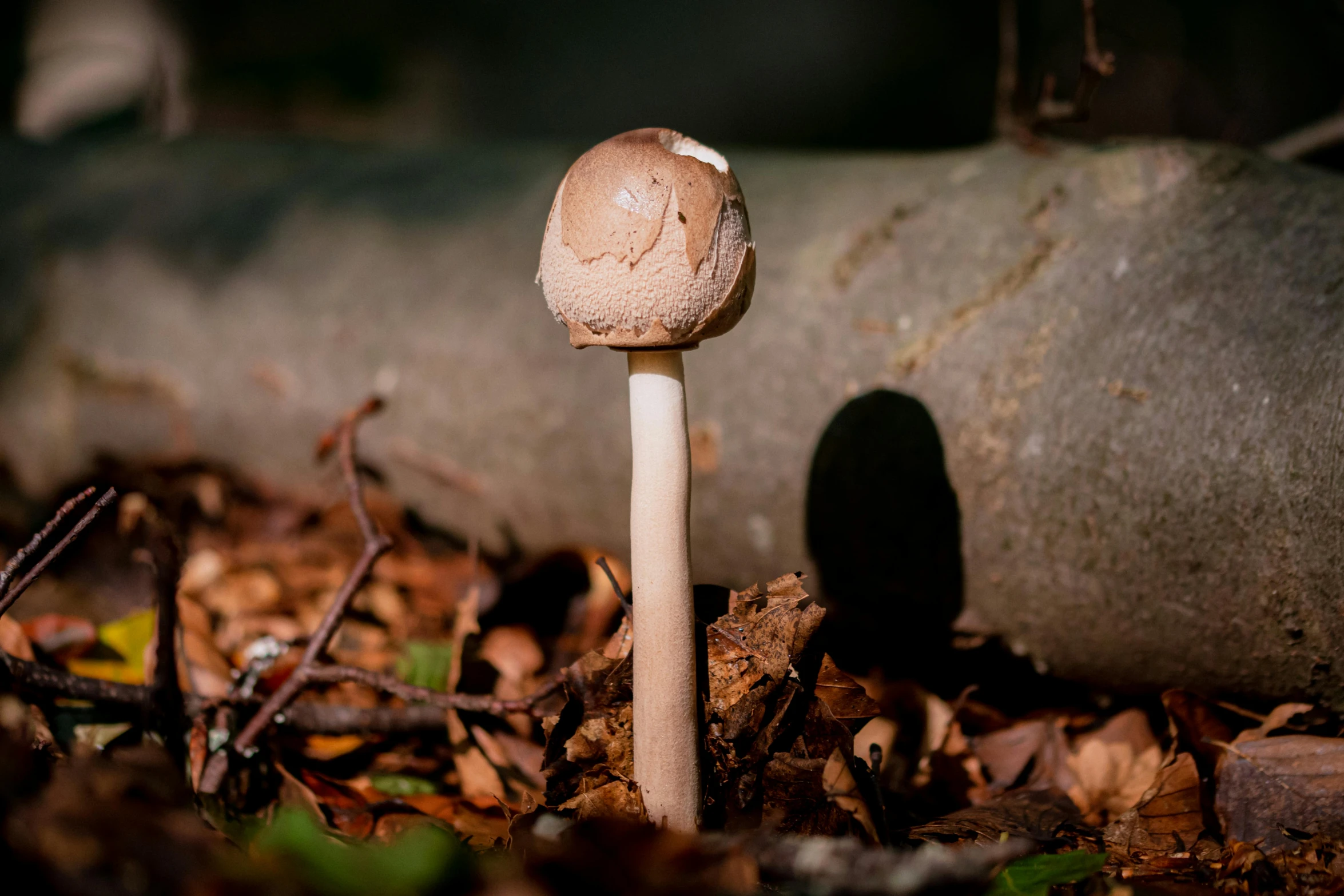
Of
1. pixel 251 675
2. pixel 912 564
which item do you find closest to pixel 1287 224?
pixel 912 564

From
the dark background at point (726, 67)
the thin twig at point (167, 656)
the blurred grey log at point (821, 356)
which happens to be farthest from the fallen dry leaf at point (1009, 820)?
the dark background at point (726, 67)

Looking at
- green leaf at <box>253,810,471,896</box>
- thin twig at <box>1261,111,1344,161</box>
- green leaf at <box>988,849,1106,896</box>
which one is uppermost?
thin twig at <box>1261,111,1344,161</box>

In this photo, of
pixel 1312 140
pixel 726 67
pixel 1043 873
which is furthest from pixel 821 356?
pixel 726 67

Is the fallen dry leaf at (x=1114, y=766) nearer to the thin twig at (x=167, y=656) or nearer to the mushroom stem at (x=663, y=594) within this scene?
the mushroom stem at (x=663, y=594)

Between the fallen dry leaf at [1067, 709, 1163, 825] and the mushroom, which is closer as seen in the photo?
the mushroom

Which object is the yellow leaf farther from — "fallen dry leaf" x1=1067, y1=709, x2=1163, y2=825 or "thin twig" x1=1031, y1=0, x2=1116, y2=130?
"thin twig" x1=1031, y1=0, x2=1116, y2=130

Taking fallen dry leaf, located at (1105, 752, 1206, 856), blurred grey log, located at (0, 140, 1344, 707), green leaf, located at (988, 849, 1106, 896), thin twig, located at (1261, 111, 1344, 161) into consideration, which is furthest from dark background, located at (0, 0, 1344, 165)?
green leaf, located at (988, 849, 1106, 896)
